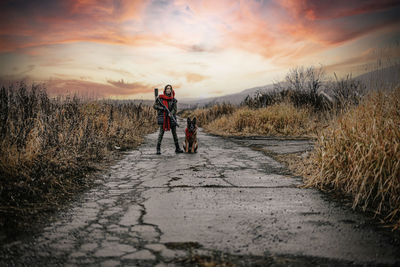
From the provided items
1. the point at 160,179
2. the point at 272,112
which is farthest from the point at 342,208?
the point at 272,112

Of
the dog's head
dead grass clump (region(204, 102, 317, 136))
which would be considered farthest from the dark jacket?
dead grass clump (region(204, 102, 317, 136))

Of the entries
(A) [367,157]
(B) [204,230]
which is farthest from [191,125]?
(B) [204,230]

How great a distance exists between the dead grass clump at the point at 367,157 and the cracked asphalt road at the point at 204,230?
1.09ft

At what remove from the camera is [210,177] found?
16.2 ft

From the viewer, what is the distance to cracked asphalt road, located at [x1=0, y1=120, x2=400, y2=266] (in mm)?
2115

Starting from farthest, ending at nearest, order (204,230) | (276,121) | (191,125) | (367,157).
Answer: (276,121)
(191,125)
(367,157)
(204,230)

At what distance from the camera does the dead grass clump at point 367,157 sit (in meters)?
3.05

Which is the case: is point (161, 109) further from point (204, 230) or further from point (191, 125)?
point (204, 230)

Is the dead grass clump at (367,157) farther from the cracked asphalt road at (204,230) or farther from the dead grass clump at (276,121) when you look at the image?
the dead grass clump at (276,121)

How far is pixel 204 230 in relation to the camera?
2.62 meters

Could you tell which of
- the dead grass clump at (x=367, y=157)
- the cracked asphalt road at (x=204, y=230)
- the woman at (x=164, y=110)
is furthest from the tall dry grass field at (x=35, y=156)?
the dead grass clump at (x=367, y=157)

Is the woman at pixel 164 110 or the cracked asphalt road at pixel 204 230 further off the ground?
the woman at pixel 164 110

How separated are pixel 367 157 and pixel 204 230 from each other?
7.54 feet

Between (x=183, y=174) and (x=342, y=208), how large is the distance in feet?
9.26
